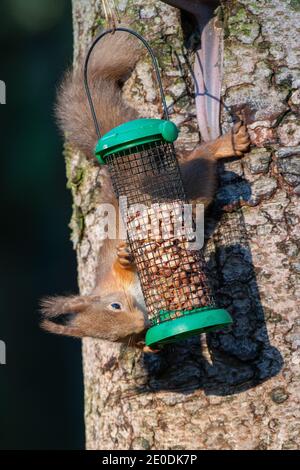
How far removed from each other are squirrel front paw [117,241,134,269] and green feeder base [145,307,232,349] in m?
0.47

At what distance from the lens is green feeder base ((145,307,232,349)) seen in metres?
2.77

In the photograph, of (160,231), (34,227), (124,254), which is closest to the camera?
(160,231)

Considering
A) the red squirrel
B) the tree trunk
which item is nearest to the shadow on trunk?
the tree trunk

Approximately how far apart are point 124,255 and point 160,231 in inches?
11.6

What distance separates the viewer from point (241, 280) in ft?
10.1

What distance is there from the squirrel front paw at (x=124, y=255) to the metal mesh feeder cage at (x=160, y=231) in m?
0.11

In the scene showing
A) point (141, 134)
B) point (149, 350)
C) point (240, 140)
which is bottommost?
point (149, 350)

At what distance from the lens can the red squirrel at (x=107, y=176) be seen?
3180 millimetres

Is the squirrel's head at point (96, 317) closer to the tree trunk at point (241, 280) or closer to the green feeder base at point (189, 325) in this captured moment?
the tree trunk at point (241, 280)

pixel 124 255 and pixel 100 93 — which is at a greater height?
pixel 100 93

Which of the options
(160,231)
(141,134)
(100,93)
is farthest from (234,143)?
(100,93)

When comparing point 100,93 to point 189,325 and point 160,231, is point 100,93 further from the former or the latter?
point 189,325

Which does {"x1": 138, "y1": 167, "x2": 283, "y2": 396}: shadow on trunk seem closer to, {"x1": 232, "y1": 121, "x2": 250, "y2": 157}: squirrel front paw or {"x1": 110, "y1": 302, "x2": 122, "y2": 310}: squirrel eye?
{"x1": 232, "y1": 121, "x2": 250, "y2": 157}: squirrel front paw

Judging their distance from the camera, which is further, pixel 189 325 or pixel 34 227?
pixel 34 227
